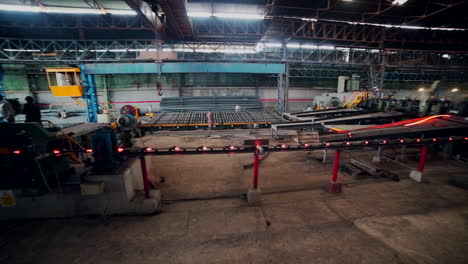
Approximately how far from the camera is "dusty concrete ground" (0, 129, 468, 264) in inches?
118

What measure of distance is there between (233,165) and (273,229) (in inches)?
137

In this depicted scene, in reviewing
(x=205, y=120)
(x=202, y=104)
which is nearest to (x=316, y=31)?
(x=205, y=120)

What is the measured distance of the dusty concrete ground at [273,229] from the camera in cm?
299

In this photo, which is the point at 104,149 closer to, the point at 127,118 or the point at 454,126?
the point at 127,118

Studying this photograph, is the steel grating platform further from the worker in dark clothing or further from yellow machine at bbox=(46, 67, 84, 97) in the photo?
the worker in dark clothing

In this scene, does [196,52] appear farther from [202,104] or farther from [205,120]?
[205,120]

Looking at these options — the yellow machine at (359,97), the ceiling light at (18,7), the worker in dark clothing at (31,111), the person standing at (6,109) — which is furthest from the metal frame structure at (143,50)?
the person standing at (6,109)

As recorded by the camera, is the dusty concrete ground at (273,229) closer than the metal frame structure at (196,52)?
Yes

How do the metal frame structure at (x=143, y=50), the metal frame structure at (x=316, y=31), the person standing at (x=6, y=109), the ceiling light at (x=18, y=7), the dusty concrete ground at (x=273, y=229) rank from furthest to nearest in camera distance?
the metal frame structure at (x=143, y=50)
the metal frame structure at (x=316, y=31)
the ceiling light at (x=18, y=7)
the person standing at (x=6, y=109)
the dusty concrete ground at (x=273, y=229)

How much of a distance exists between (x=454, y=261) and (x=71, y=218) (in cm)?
711

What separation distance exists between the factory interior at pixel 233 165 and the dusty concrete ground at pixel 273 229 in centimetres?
3

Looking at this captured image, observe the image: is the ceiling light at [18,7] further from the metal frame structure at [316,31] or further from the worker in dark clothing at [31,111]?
the metal frame structure at [316,31]

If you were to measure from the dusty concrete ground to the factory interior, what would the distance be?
0.03m

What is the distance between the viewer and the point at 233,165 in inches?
272
